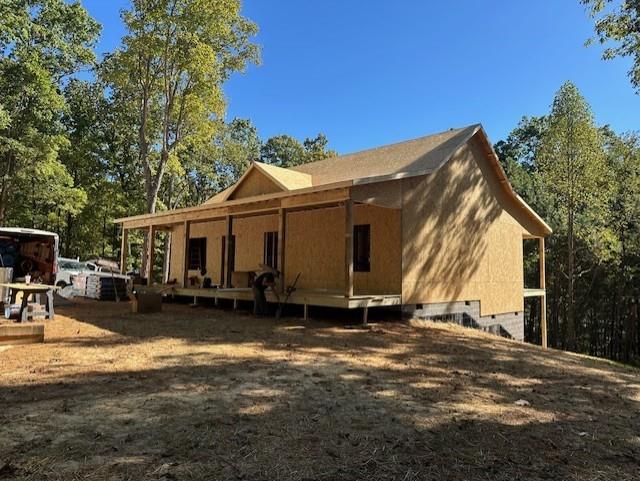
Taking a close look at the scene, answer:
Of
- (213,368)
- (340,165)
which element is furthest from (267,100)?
(213,368)

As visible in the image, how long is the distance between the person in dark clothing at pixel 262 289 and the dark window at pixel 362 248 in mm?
2610

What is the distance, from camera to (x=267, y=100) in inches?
1458

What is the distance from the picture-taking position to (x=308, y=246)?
13.7m

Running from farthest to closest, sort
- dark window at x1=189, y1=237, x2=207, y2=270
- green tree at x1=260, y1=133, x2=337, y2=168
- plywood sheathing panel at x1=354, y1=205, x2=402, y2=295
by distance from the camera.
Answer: green tree at x1=260, y1=133, x2=337, y2=168 → dark window at x1=189, y1=237, x2=207, y2=270 → plywood sheathing panel at x1=354, y1=205, x2=402, y2=295

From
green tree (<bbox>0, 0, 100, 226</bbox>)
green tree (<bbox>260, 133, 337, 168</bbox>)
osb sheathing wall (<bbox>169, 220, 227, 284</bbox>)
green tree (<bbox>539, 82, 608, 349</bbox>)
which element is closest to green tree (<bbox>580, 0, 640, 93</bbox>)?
green tree (<bbox>539, 82, 608, 349</bbox>)

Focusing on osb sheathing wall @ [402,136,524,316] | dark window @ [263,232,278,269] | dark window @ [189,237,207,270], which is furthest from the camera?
dark window @ [189,237,207,270]

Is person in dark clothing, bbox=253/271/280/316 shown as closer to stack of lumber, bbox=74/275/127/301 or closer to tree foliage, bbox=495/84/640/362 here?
stack of lumber, bbox=74/275/127/301

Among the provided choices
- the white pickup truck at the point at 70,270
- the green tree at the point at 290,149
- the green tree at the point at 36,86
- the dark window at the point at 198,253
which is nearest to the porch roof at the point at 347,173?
the dark window at the point at 198,253

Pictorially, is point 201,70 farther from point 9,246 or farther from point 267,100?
point 267,100

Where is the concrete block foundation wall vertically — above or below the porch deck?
below

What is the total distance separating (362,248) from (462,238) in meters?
2.97

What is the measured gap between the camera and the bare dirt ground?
9.74 ft

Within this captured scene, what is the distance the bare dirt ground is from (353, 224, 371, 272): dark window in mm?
4499

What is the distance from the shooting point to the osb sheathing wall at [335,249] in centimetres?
1142
